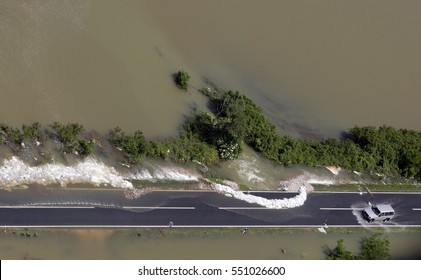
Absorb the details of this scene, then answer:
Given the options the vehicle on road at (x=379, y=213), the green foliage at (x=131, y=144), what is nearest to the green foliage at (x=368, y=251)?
the vehicle on road at (x=379, y=213)

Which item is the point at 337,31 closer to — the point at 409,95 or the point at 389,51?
the point at 389,51

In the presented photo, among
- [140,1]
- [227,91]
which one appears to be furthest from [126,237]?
[140,1]

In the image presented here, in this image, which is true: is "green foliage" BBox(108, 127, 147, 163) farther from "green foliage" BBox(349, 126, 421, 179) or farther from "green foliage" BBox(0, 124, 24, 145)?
"green foliage" BBox(349, 126, 421, 179)

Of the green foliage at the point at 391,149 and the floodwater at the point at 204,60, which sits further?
the floodwater at the point at 204,60

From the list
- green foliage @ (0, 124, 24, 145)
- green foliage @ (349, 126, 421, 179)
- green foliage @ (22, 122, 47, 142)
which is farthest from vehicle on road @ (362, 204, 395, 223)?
green foliage @ (0, 124, 24, 145)

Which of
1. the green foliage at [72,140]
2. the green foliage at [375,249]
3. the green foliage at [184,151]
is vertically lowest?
the green foliage at [375,249]

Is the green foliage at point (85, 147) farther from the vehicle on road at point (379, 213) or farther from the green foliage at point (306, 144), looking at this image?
the vehicle on road at point (379, 213)

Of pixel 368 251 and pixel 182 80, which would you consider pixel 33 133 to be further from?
pixel 368 251
